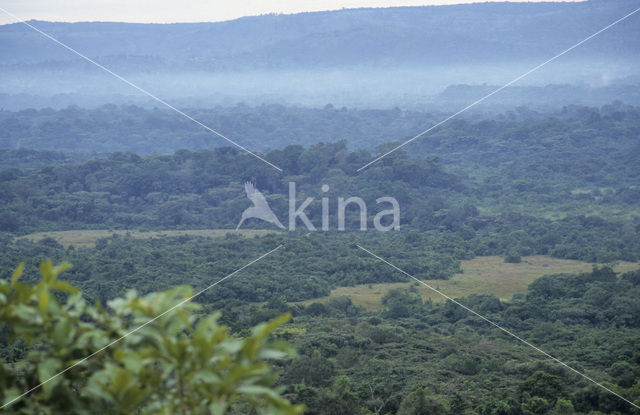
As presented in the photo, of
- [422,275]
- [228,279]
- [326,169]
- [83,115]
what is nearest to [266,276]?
[228,279]

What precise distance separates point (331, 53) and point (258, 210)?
3802 inches

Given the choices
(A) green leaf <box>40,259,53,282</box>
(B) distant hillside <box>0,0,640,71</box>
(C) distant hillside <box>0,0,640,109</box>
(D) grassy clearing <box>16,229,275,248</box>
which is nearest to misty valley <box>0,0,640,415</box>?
(A) green leaf <box>40,259,53,282</box>

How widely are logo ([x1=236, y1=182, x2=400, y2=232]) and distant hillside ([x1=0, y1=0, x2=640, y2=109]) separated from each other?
251 ft

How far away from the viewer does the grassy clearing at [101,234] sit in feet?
82.2

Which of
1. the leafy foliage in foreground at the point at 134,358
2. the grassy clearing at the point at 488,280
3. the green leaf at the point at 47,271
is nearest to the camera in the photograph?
the leafy foliage in foreground at the point at 134,358

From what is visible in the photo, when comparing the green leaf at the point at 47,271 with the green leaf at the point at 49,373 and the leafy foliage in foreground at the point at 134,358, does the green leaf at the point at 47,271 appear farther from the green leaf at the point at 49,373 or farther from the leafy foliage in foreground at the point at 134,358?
the green leaf at the point at 49,373

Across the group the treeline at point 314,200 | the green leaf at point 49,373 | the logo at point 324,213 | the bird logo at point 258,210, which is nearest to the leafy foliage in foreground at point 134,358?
the green leaf at point 49,373

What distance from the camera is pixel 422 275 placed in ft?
68.8

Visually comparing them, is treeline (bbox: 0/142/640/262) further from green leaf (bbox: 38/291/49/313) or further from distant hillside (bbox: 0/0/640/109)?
distant hillside (bbox: 0/0/640/109)

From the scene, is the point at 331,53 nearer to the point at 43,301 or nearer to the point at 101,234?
the point at 101,234

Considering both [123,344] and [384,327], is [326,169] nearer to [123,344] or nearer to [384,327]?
[384,327]

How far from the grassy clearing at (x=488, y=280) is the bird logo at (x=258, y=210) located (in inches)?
354

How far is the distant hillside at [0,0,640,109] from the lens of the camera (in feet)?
367

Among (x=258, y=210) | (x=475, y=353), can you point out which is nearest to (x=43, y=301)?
(x=475, y=353)
